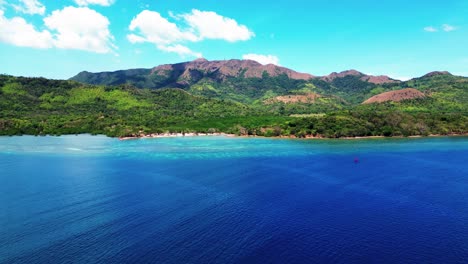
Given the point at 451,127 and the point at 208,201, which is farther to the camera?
the point at 451,127

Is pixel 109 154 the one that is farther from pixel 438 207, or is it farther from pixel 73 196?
pixel 438 207

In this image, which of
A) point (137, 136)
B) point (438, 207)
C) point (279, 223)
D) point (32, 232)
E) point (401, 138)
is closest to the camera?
point (32, 232)

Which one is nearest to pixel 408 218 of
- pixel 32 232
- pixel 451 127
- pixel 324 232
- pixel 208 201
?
pixel 324 232

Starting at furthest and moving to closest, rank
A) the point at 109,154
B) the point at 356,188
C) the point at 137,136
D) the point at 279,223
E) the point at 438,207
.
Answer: the point at 137,136 → the point at 109,154 → the point at 356,188 → the point at 438,207 → the point at 279,223

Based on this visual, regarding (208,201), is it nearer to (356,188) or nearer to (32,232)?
(32,232)

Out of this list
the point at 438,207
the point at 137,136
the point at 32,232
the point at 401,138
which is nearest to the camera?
the point at 32,232

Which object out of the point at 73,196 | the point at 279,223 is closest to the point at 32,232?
the point at 73,196
